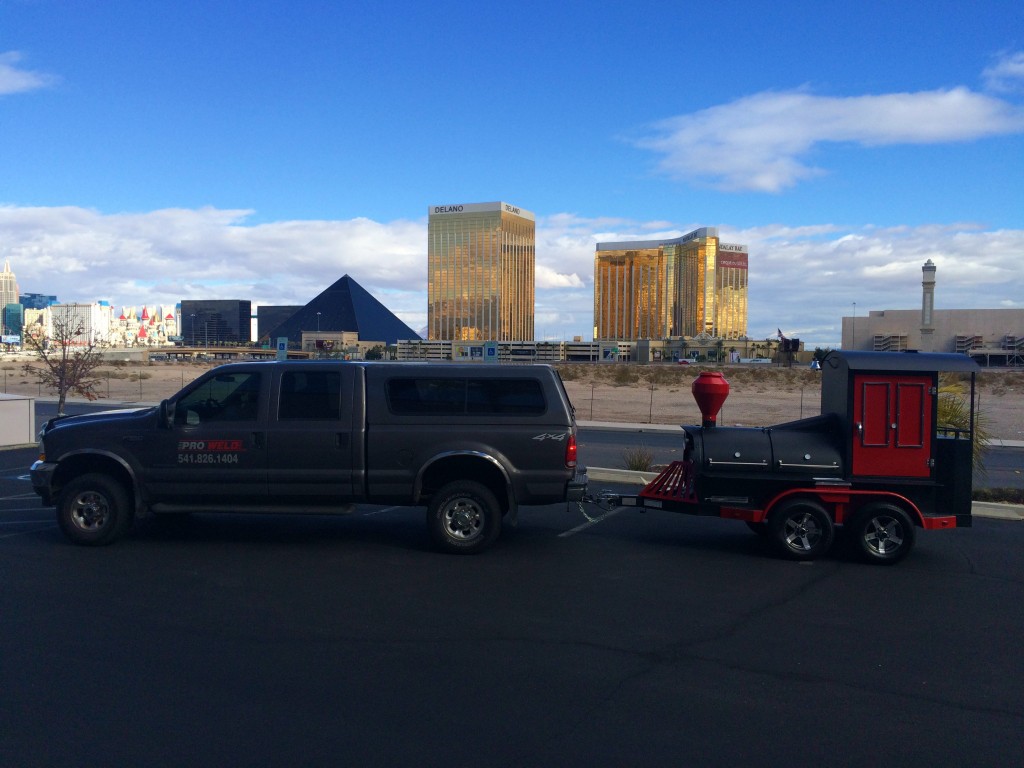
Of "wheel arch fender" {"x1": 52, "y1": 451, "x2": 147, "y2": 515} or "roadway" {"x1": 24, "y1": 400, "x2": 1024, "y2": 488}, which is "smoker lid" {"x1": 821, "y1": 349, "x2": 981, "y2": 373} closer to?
"roadway" {"x1": 24, "y1": 400, "x2": 1024, "y2": 488}

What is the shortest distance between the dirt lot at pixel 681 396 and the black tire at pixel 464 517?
71.9 feet

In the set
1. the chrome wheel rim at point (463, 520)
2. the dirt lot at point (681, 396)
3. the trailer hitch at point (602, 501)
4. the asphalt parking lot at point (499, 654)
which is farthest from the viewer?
the dirt lot at point (681, 396)

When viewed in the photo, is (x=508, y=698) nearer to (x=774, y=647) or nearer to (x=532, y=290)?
(x=774, y=647)

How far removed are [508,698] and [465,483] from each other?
413 cm

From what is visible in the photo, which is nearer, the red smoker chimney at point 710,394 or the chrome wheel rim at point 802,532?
the chrome wheel rim at point 802,532

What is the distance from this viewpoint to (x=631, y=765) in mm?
4664

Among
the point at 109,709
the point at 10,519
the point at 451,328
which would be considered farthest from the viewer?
the point at 451,328

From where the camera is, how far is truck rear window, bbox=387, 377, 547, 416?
9695mm

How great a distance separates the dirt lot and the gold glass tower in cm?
10195

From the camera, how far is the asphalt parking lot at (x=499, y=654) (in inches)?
194

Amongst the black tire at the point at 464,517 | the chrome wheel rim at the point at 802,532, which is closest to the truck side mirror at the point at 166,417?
the black tire at the point at 464,517

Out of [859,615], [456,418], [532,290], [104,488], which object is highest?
[532,290]

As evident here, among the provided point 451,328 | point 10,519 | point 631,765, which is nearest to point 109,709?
point 631,765

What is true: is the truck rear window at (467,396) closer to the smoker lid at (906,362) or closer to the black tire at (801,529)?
the black tire at (801,529)
